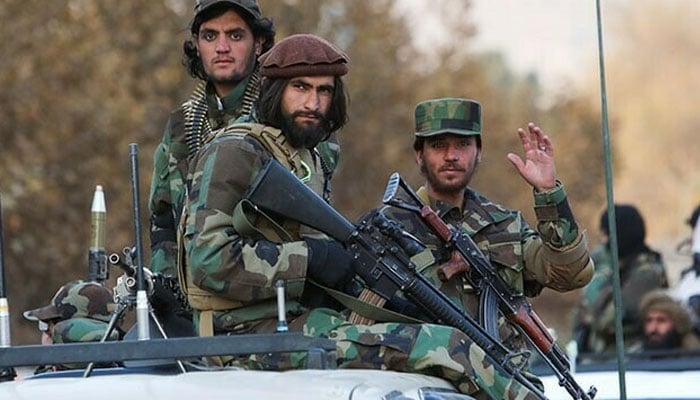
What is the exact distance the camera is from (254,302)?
25.6 ft

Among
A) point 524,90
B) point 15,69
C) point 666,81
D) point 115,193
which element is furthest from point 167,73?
point 524,90

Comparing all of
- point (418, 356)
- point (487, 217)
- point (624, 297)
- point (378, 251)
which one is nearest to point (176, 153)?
point (487, 217)

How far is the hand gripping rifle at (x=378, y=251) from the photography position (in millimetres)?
7727

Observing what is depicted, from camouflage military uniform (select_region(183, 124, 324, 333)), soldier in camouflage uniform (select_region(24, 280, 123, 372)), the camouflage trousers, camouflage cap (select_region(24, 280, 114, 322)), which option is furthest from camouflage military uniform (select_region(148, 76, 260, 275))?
the camouflage trousers

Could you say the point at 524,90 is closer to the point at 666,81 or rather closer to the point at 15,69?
the point at 666,81

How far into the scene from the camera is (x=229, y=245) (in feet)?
25.3

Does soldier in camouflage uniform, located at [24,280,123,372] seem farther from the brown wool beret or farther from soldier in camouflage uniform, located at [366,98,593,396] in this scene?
the brown wool beret

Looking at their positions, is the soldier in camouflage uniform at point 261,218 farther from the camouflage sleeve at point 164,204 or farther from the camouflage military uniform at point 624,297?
the camouflage military uniform at point 624,297

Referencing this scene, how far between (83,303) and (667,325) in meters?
7.48

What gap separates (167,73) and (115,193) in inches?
155

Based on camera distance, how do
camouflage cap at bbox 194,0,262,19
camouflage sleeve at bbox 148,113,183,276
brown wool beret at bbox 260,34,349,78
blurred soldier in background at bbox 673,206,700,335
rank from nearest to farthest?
brown wool beret at bbox 260,34,349,78 < camouflage cap at bbox 194,0,262,19 < camouflage sleeve at bbox 148,113,183,276 < blurred soldier in background at bbox 673,206,700,335

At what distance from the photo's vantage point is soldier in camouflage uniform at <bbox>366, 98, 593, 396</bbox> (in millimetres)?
8602

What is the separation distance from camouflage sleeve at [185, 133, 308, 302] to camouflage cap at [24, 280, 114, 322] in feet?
7.52

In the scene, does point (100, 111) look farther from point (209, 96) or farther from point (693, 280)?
point (209, 96)
